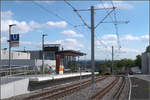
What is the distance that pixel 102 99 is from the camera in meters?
18.3

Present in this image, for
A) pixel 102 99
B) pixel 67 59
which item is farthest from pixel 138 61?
pixel 102 99

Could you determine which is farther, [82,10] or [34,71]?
[34,71]

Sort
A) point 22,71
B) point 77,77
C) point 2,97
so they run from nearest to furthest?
point 2,97
point 22,71
point 77,77

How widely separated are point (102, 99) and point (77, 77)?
83.5ft

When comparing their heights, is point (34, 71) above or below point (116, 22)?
below

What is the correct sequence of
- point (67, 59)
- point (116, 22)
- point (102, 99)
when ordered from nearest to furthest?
point (102, 99) < point (116, 22) < point (67, 59)

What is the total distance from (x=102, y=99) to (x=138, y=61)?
160760 mm

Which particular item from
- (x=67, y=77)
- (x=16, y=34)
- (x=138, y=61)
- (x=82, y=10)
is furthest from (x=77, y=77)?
(x=138, y=61)

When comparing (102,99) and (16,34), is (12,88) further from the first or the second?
(16,34)

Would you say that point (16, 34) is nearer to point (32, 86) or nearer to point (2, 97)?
point (32, 86)

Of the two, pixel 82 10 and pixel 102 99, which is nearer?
pixel 102 99

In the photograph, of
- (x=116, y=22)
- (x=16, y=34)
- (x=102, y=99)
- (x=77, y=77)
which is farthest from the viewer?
(x=77, y=77)

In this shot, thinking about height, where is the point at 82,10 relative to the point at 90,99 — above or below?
above

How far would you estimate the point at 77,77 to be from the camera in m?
43.7
